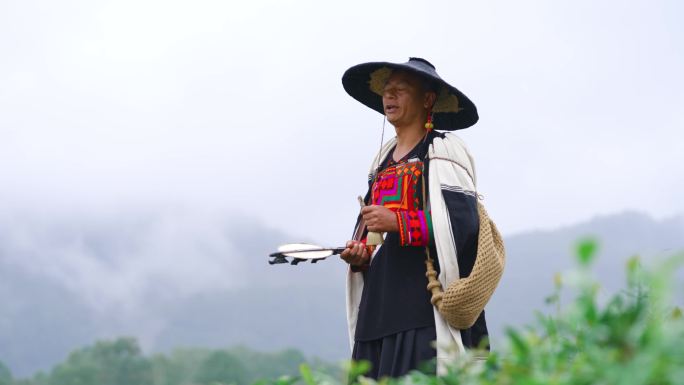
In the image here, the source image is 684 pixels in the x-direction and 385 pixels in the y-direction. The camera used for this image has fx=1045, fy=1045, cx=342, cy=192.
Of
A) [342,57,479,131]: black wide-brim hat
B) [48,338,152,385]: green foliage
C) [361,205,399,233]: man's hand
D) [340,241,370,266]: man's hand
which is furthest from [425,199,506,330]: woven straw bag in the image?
[48,338,152,385]: green foliage

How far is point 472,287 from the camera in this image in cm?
371

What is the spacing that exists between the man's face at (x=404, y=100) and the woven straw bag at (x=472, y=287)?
0.52m

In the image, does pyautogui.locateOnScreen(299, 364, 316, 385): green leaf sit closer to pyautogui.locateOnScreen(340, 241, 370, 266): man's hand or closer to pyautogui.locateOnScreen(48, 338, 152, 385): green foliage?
pyautogui.locateOnScreen(340, 241, 370, 266): man's hand

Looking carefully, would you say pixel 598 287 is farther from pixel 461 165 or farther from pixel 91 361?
pixel 91 361

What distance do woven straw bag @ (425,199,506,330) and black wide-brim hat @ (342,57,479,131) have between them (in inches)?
21.2

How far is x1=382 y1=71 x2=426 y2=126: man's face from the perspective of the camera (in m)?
4.12

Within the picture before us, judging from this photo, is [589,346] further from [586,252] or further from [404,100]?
[404,100]

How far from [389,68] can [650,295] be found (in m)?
3.09

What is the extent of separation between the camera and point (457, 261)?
385 cm

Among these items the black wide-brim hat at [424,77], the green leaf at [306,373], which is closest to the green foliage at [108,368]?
the black wide-brim hat at [424,77]

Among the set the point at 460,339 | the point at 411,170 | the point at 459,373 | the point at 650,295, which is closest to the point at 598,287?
the point at 650,295

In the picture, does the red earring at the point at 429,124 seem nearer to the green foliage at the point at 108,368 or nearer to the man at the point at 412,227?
the man at the point at 412,227

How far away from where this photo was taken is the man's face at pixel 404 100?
4.12 m

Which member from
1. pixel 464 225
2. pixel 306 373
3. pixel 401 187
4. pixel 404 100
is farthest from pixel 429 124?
pixel 306 373
